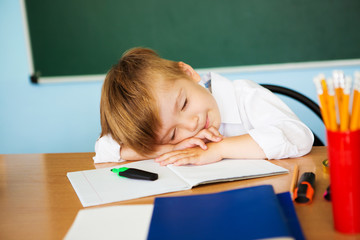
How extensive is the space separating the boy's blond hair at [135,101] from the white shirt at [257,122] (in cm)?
8

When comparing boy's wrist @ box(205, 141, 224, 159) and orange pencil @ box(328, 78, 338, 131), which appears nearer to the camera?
orange pencil @ box(328, 78, 338, 131)

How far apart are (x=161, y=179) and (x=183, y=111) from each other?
276 millimetres

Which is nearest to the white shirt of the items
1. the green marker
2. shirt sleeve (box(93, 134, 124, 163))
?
shirt sleeve (box(93, 134, 124, 163))

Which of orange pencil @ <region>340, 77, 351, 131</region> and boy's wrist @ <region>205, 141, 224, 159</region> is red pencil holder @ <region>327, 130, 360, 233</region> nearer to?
orange pencil @ <region>340, 77, 351, 131</region>

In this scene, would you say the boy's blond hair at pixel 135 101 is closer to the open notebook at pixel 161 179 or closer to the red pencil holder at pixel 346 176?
the open notebook at pixel 161 179

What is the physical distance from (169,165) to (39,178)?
33 centimetres

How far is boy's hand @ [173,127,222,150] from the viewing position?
93 centimetres

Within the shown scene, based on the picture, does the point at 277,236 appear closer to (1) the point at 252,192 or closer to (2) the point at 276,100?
(1) the point at 252,192

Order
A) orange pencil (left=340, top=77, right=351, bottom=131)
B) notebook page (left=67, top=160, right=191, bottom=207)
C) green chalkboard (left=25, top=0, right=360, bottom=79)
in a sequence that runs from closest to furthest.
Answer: orange pencil (left=340, top=77, right=351, bottom=131) < notebook page (left=67, top=160, right=191, bottom=207) < green chalkboard (left=25, top=0, right=360, bottom=79)

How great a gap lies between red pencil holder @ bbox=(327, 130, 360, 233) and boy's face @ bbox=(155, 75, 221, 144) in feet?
1.79

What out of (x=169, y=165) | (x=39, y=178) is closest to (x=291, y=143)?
(x=169, y=165)

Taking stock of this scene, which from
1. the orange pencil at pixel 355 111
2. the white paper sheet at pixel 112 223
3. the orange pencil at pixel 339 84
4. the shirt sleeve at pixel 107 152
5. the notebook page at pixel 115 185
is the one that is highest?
the orange pencil at pixel 339 84

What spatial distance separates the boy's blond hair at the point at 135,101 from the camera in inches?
37.4

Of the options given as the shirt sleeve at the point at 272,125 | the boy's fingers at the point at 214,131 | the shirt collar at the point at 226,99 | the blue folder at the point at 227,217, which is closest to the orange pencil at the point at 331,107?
the blue folder at the point at 227,217
